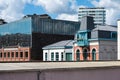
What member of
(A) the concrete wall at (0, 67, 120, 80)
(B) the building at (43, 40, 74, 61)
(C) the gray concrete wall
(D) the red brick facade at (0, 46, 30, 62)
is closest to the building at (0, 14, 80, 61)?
(D) the red brick facade at (0, 46, 30, 62)

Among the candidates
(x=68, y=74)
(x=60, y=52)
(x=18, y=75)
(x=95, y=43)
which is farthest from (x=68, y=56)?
(x=18, y=75)

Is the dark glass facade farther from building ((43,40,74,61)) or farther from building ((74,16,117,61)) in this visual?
building ((74,16,117,61))

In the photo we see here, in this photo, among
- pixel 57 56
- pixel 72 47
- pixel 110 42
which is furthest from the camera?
pixel 57 56

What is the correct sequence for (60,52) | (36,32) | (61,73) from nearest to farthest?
(61,73) → (60,52) → (36,32)

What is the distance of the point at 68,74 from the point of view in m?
8.80

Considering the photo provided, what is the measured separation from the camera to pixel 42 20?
291 ft

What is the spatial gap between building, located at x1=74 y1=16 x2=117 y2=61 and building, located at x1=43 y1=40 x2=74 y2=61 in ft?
10.5

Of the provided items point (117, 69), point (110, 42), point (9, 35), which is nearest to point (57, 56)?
point (110, 42)

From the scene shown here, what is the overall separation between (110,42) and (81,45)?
602 cm

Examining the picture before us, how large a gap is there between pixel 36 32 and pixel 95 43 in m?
29.7

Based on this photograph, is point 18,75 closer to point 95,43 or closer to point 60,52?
point 95,43

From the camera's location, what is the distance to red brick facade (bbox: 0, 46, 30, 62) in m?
85.2

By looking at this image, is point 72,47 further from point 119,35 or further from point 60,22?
point 60,22

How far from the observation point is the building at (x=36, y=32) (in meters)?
85.4
